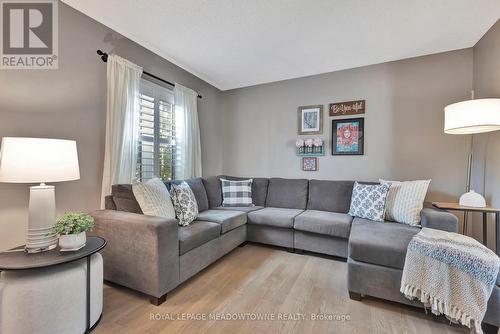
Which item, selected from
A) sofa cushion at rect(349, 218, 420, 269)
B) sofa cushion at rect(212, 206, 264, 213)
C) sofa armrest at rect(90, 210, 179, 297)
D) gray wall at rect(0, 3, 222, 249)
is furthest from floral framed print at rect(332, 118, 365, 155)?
gray wall at rect(0, 3, 222, 249)

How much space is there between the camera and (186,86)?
329 cm

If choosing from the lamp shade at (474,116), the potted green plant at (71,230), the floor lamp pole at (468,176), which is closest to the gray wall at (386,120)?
the floor lamp pole at (468,176)

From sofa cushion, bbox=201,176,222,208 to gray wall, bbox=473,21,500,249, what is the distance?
10.1 feet

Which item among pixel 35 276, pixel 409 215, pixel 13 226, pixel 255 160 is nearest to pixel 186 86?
pixel 255 160

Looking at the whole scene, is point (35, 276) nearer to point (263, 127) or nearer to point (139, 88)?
point (139, 88)

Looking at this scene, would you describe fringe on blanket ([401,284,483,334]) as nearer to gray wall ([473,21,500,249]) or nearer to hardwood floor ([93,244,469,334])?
hardwood floor ([93,244,469,334])

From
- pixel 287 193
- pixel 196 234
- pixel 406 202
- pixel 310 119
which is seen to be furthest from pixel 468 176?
pixel 196 234

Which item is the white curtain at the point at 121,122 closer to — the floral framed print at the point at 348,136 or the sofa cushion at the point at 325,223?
the sofa cushion at the point at 325,223

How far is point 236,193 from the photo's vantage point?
3258 mm

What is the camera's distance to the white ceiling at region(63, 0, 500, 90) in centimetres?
188

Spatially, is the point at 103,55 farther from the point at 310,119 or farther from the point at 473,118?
the point at 473,118

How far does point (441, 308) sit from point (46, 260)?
8.13 feet

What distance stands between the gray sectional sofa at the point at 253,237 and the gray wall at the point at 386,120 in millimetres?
537

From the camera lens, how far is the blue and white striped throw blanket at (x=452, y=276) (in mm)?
1328
